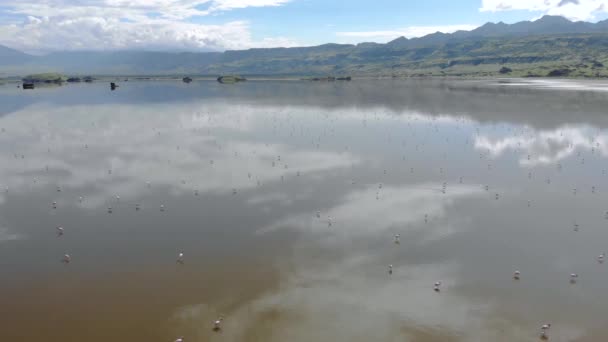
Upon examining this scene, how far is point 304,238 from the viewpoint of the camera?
3600 cm

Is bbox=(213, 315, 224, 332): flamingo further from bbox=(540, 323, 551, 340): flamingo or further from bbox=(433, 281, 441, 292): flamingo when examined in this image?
bbox=(540, 323, 551, 340): flamingo

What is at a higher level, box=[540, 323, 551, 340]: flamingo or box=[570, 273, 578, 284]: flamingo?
box=[570, 273, 578, 284]: flamingo

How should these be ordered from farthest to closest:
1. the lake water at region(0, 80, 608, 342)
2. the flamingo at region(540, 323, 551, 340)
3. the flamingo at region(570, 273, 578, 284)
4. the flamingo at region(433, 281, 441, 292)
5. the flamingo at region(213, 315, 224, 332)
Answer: the flamingo at region(570, 273, 578, 284)
the flamingo at region(433, 281, 441, 292)
the lake water at region(0, 80, 608, 342)
the flamingo at region(213, 315, 224, 332)
the flamingo at region(540, 323, 551, 340)

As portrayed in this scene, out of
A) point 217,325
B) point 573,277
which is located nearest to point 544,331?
point 573,277

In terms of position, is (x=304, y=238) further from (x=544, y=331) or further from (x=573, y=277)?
(x=573, y=277)

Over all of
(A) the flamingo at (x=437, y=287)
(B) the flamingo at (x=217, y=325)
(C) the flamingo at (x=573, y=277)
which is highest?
(C) the flamingo at (x=573, y=277)

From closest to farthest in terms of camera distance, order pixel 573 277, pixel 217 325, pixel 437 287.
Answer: pixel 217 325, pixel 437 287, pixel 573 277

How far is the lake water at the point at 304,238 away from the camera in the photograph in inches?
994

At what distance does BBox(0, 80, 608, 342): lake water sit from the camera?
25.2 meters

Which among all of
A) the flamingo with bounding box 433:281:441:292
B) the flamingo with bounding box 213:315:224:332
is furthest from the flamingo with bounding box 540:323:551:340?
the flamingo with bounding box 213:315:224:332

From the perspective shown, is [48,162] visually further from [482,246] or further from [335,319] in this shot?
[482,246]

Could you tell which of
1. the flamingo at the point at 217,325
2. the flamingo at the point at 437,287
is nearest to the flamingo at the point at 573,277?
the flamingo at the point at 437,287

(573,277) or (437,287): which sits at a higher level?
(573,277)

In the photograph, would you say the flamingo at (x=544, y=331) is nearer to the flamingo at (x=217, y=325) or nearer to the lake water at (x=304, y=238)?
the lake water at (x=304, y=238)
